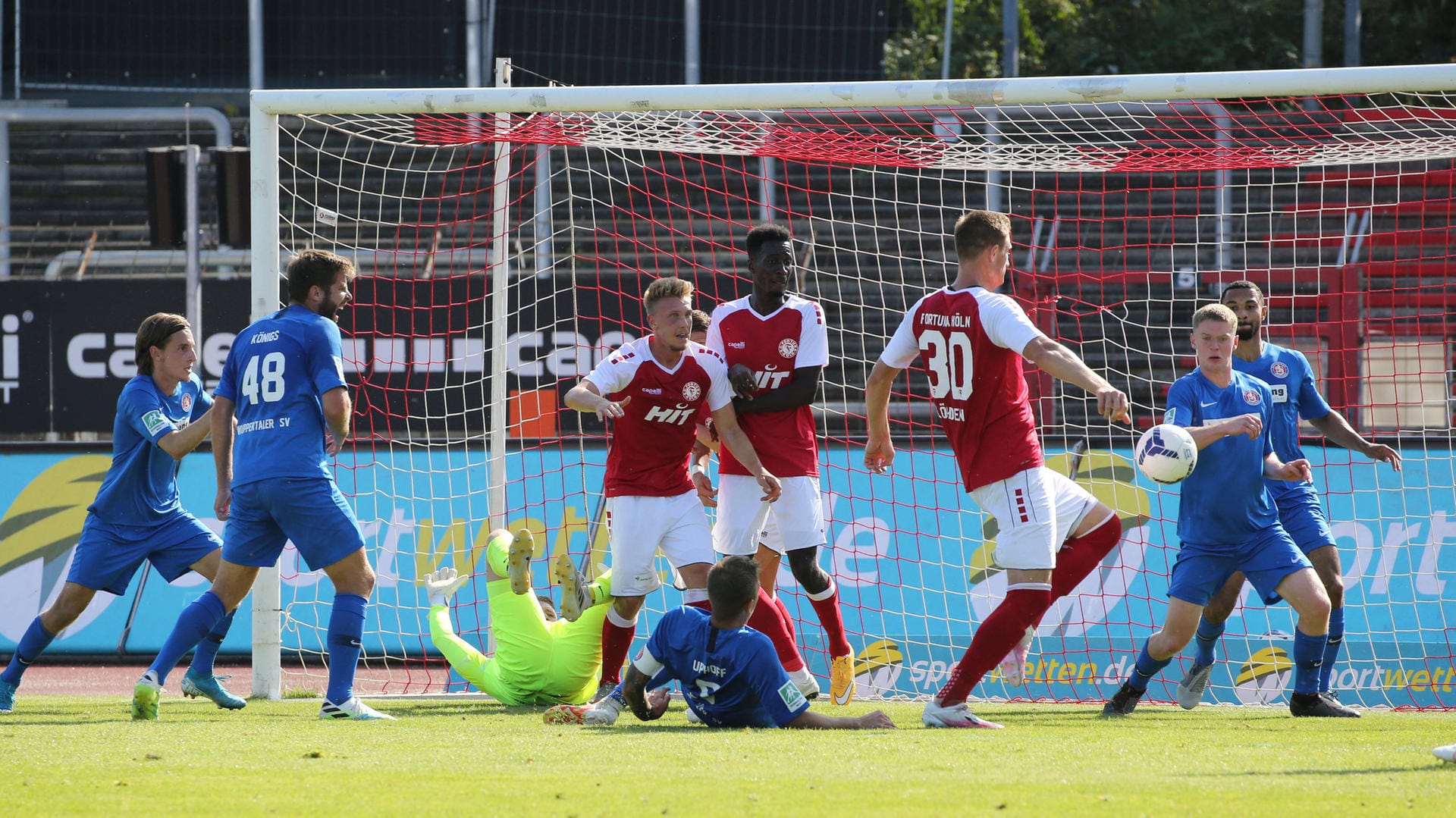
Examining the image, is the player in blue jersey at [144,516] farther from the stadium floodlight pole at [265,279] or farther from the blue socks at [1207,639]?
the blue socks at [1207,639]

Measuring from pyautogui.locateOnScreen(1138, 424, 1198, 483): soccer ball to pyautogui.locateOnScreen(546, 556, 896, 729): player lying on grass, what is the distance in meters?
1.43

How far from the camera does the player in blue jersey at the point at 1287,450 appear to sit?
6617 mm

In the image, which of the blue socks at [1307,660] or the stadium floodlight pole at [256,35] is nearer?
the blue socks at [1307,660]

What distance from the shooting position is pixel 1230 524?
20.4 ft

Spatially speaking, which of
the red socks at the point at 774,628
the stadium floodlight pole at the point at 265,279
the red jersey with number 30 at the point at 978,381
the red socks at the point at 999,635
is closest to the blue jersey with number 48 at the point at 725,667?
the red socks at the point at 999,635

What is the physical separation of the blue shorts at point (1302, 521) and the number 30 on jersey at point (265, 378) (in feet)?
14.7

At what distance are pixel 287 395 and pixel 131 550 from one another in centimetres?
143

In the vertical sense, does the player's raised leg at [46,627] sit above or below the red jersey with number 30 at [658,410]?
below

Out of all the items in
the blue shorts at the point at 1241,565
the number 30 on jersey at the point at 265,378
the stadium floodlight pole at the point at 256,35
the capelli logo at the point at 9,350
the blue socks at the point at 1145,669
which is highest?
the stadium floodlight pole at the point at 256,35

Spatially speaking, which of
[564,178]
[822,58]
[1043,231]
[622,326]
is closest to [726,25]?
[822,58]

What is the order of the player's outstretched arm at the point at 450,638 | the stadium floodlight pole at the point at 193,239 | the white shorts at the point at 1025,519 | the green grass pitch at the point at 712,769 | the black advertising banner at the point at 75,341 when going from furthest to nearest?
the black advertising banner at the point at 75,341 < the stadium floodlight pole at the point at 193,239 < the player's outstretched arm at the point at 450,638 < the white shorts at the point at 1025,519 < the green grass pitch at the point at 712,769

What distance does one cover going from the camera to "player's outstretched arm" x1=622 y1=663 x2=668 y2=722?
5.42 metres

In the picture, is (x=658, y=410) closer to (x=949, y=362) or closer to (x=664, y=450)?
(x=664, y=450)

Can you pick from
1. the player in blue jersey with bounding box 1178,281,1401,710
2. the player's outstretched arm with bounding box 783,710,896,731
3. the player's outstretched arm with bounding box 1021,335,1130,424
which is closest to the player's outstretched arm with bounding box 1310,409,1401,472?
the player in blue jersey with bounding box 1178,281,1401,710
